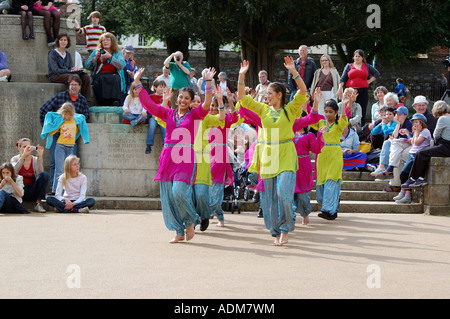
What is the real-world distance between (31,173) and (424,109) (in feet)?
25.0

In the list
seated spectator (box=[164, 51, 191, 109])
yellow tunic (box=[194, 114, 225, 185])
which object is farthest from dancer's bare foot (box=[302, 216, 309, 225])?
seated spectator (box=[164, 51, 191, 109])

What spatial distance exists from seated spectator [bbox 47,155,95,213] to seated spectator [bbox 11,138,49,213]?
0.24 metres

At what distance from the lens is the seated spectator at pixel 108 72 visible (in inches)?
637

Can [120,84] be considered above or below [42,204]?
above

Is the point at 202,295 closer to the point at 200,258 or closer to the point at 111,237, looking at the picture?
the point at 200,258

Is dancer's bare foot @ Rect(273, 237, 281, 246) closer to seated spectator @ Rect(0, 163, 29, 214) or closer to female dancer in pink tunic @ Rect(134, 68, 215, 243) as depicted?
female dancer in pink tunic @ Rect(134, 68, 215, 243)

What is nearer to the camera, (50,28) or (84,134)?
(84,134)

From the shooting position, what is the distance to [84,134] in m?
14.7

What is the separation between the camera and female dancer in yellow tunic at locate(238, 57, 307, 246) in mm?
10039

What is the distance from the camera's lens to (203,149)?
11195 mm

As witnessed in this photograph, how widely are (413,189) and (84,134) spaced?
20.7 feet

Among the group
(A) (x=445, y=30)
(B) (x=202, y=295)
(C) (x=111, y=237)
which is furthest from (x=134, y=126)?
(A) (x=445, y=30)

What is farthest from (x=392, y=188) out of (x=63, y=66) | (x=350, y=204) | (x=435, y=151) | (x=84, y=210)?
(x=63, y=66)

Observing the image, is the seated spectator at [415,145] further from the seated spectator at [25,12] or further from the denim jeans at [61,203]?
the seated spectator at [25,12]
